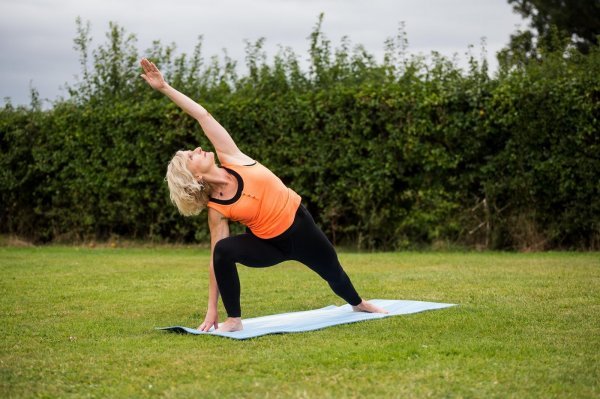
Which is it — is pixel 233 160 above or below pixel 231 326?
above

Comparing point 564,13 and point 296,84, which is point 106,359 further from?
point 564,13

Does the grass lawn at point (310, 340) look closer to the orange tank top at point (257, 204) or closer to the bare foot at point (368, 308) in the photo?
the bare foot at point (368, 308)

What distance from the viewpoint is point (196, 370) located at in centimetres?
527

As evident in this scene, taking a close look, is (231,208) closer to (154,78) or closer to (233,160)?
(233,160)

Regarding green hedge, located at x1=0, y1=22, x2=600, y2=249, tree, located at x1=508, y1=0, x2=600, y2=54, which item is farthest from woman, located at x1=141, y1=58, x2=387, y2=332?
tree, located at x1=508, y1=0, x2=600, y2=54

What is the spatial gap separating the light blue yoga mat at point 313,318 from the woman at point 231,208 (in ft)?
0.70

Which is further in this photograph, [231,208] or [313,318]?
[313,318]

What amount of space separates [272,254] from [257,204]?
0.47 meters

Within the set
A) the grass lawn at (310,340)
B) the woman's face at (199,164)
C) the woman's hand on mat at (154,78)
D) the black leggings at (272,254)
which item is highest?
the woman's hand on mat at (154,78)

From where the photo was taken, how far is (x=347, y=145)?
44.9 ft

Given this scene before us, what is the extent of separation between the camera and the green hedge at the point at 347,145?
41.5 ft

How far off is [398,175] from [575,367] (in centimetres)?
839

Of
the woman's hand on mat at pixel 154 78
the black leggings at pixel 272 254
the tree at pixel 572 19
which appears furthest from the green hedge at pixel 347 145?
the tree at pixel 572 19

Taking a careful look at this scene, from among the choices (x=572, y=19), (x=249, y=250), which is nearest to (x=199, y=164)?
(x=249, y=250)
